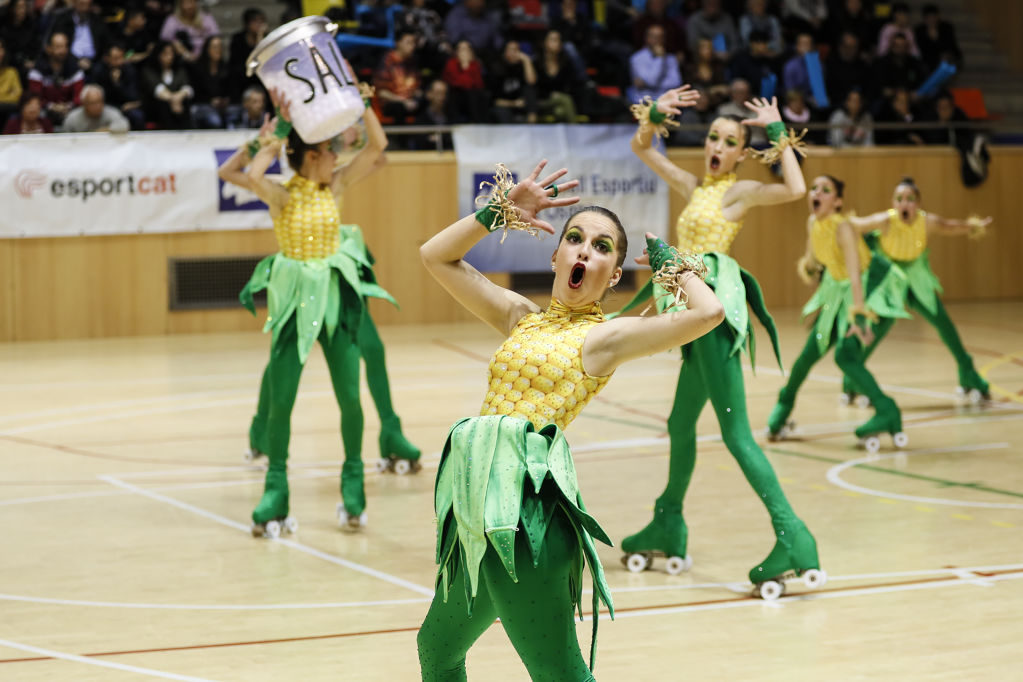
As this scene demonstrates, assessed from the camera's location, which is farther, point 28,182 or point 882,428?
point 28,182

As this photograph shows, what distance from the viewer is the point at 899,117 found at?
15.8 metres

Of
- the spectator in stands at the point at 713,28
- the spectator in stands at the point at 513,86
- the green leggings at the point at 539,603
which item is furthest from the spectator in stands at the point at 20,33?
the green leggings at the point at 539,603

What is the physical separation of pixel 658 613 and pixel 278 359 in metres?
2.18

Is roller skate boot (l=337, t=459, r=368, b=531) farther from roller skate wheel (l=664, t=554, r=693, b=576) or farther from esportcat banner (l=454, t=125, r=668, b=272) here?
esportcat banner (l=454, t=125, r=668, b=272)

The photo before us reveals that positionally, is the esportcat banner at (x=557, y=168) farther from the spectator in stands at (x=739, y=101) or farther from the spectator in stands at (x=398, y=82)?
the spectator in stands at (x=739, y=101)

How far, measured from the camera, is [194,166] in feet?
42.7

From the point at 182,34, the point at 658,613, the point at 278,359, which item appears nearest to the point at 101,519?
the point at 278,359

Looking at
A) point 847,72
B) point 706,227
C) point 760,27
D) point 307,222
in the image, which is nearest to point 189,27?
point 760,27

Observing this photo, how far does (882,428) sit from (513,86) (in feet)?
25.0

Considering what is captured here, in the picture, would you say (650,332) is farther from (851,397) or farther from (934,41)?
(934,41)

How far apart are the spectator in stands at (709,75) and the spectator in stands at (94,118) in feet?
20.1

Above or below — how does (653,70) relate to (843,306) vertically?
above

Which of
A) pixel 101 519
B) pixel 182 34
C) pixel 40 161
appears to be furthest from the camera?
pixel 182 34

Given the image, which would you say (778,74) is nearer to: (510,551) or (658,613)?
(658,613)
